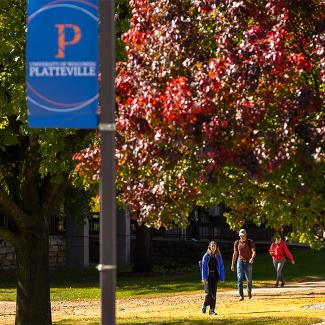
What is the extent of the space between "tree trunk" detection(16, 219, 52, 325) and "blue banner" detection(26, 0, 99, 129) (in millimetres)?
12574

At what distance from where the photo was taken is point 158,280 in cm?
3519

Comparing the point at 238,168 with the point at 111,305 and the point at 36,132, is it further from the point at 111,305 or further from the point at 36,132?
the point at 36,132

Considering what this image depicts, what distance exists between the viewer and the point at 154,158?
11125mm

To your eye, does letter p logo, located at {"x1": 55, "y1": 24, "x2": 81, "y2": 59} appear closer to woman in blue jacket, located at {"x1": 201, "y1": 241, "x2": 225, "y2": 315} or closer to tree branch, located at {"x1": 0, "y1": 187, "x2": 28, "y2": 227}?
tree branch, located at {"x1": 0, "y1": 187, "x2": 28, "y2": 227}

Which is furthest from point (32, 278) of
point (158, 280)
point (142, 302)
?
point (158, 280)

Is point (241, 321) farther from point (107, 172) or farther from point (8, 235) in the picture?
point (107, 172)

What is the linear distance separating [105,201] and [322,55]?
14.2ft

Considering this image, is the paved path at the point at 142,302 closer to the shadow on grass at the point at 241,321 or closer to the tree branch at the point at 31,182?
the shadow on grass at the point at 241,321

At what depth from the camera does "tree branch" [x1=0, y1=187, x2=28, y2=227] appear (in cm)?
1950

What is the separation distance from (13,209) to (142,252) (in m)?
19.3

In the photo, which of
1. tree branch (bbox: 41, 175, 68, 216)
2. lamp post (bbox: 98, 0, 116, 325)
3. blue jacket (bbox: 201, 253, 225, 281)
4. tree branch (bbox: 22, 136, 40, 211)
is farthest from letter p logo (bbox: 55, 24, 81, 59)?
blue jacket (bbox: 201, 253, 225, 281)

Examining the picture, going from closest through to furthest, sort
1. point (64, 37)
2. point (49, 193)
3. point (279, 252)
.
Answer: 1. point (64, 37)
2. point (49, 193)
3. point (279, 252)

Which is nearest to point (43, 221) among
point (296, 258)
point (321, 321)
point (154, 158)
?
point (321, 321)

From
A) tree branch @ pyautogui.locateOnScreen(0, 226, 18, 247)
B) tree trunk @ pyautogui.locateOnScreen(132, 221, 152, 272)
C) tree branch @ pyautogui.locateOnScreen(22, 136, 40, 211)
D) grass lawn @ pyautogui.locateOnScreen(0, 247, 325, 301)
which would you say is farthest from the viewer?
tree trunk @ pyautogui.locateOnScreen(132, 221, 152, 272)
